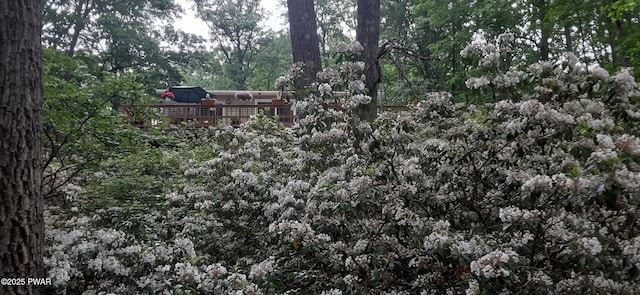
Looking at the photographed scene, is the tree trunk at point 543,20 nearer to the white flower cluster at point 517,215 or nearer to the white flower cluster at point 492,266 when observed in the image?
the white flower cluster at point 517,215

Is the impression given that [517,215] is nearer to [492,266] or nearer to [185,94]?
[492,266]

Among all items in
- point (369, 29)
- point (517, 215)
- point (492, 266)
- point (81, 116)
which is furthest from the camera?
point (369, 29)

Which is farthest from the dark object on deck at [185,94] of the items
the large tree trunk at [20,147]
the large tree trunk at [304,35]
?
the large tree trunk at [20,147]

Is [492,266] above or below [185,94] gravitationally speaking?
below

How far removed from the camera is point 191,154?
246 inches

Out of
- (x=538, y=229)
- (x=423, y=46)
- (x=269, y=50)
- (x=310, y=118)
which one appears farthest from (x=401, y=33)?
Result: (x=538, y=229)

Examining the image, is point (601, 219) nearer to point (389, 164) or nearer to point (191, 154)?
point (389, 164)

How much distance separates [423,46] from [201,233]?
16.1 metres

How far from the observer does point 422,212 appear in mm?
3047

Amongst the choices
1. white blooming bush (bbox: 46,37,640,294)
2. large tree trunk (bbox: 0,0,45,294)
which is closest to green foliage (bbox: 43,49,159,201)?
white blooming bush (bbox: 46,37,640,294)

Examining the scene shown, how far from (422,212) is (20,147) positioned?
2.45 m

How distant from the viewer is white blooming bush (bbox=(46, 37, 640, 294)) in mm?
2150

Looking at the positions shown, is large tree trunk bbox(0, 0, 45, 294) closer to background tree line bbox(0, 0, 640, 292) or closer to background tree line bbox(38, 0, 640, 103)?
background tree line bbox(0, 0, 640, 292)

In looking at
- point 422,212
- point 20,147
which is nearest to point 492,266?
point 422,212
